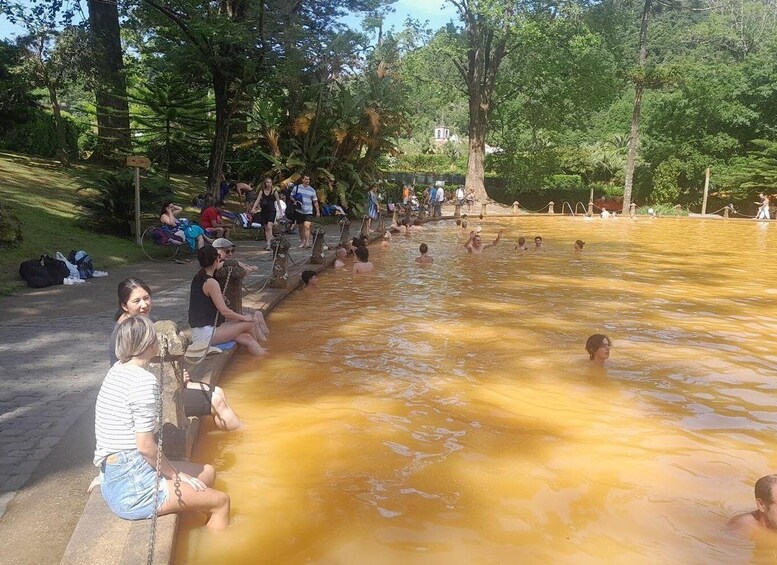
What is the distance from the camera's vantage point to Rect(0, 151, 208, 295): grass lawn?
11.4m

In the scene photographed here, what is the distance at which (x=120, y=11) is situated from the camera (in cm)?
2272

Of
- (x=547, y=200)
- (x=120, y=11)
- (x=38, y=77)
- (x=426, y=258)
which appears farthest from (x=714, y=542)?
(x=547, y=200)

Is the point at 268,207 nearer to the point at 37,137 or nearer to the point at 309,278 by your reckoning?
the point at 309,278

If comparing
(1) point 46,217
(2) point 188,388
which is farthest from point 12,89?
(2) point 188,388

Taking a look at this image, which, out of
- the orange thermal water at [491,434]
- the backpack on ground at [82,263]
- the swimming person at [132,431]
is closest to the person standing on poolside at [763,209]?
the orange thermal water at [491,434]

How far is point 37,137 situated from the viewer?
23.3m

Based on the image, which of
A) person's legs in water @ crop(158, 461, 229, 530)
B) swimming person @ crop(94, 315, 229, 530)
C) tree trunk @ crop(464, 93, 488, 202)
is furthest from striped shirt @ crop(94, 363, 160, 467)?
tree trunk @ crop(464, 93, 488, 202)

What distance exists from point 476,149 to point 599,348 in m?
36.5

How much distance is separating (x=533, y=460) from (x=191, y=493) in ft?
9.33

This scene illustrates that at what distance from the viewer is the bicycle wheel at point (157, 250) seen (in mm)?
13547

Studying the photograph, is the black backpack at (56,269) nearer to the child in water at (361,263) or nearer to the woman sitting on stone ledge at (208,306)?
the woman sitting on stone ledge at (208,306)

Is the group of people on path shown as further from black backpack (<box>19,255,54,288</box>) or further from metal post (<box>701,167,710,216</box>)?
metal post (<box>701,167,710,216</box>)

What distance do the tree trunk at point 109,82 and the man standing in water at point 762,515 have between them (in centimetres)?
2079

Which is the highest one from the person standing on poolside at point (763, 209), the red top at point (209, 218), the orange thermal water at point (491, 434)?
the person standing on poolside at point (763, 209)
